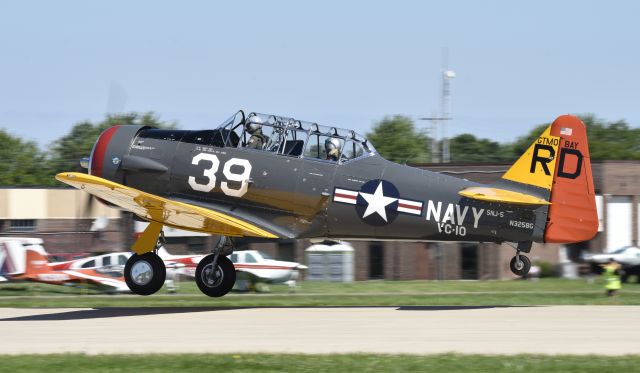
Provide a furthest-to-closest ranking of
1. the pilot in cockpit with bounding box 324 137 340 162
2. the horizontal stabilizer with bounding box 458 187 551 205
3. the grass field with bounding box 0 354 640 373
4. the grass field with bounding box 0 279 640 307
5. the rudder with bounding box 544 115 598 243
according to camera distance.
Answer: the grass field with bounding box 0 279 640 307 → the pilot in cockpit with bounding box 324 137 340 162 → the rudder with bounding box 544 115 598 243 → the horizontal stabilizer with bounding box 458 187 551 205 → the grass field with bounding box 0 354 640 373

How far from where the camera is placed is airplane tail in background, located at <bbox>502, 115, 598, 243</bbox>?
15.1m

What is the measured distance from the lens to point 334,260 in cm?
3431

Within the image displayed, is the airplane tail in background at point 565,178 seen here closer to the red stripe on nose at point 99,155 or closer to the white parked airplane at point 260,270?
the red stripe on nose at point 99,155

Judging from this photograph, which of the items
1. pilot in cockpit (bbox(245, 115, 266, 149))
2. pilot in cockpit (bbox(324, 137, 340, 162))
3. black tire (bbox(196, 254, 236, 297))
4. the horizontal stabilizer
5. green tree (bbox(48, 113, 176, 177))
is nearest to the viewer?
the horizontal stabilizer

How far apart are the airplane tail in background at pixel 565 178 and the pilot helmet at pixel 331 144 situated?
10.4 feet

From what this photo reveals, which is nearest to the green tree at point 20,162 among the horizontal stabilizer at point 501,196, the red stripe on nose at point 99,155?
the red stripe on nose at point 99,155

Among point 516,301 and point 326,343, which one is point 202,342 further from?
point 516,301

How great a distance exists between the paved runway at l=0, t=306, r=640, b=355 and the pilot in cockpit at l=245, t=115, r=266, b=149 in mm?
2947

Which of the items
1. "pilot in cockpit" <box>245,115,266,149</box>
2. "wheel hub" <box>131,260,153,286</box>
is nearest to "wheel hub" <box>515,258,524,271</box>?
"pilot in cockpit" <box>245,115,266,149</box>

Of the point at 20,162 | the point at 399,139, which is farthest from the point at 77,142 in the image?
the point at 399,139

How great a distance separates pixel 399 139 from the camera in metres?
75.8

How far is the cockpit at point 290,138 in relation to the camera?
1612 centimetres

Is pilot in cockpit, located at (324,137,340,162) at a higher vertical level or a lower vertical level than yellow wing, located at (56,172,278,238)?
higher

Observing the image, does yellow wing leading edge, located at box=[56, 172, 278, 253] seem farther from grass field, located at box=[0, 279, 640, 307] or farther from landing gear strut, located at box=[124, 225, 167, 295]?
grass field, located at box=[0, 279, 640, 307]
